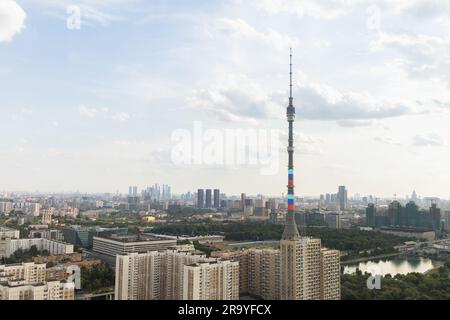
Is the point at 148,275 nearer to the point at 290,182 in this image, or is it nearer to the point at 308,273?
the point at 308,273

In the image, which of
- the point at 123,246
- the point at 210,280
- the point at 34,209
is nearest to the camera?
the point at 210,280

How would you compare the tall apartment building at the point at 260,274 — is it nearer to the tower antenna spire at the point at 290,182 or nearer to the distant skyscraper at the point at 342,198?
the tower antenna spire at the point at 290,182

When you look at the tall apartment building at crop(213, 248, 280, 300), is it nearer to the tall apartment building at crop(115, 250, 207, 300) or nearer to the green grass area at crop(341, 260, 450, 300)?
the tall apartment building at crop(115, 250, 207, 300)

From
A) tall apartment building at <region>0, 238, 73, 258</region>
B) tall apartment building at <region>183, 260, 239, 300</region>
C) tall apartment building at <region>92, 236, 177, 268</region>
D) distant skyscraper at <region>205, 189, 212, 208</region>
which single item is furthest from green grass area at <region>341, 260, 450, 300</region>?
distant skyscraper at <region>205, 189, 212, 208</region>

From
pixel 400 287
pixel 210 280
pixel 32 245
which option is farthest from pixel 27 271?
pixel 400 287
